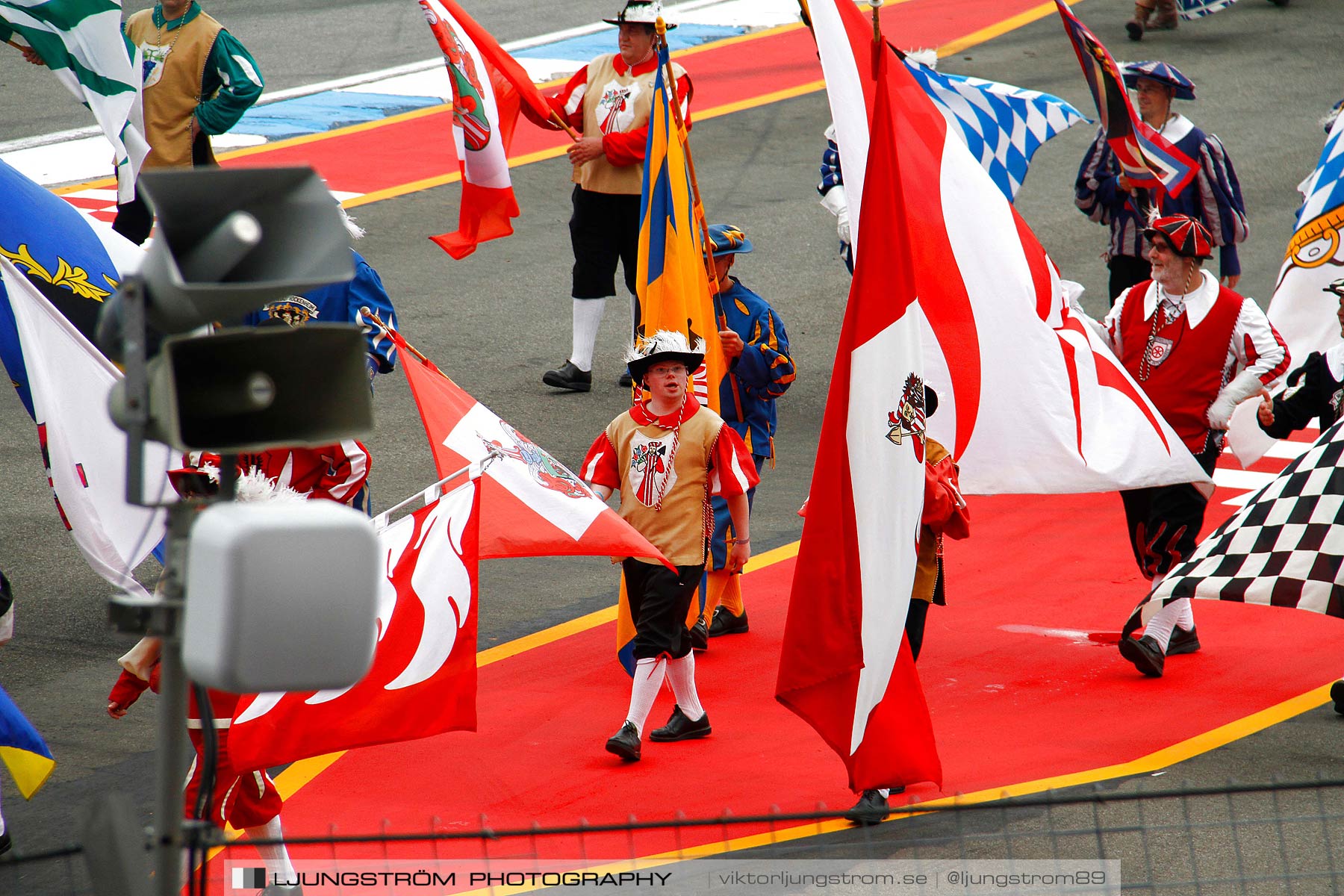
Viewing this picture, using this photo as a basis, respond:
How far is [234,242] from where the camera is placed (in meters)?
2.27

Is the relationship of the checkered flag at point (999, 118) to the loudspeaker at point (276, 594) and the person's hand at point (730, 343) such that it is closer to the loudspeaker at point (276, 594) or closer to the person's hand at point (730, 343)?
the person's hand at point (730, 343)

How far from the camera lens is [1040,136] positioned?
9305mm

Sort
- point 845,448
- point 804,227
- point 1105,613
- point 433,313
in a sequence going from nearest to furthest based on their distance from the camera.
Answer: point 845,448
point 1105,613
point 433,313
point 804,227

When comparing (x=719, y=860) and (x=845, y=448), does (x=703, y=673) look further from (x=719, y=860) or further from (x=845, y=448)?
(x=719, y=860)

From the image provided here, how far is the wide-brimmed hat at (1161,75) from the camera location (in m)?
9.77

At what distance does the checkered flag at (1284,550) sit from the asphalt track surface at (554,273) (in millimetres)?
692

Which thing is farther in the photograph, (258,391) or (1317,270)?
(1317,270)

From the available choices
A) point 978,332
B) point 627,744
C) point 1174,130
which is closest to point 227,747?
point 627,744

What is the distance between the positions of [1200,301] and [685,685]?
3124 millimetres

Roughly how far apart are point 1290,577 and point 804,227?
9.03 m

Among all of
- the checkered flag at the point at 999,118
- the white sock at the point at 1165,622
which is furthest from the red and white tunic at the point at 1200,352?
the checkered flag at the point at 999,118

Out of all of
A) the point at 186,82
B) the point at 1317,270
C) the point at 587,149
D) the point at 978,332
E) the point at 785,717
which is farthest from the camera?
the point at 186,82

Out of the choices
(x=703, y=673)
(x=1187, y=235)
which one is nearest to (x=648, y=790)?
(x=703, y=673)

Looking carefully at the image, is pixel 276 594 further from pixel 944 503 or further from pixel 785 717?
pixel 785 717
